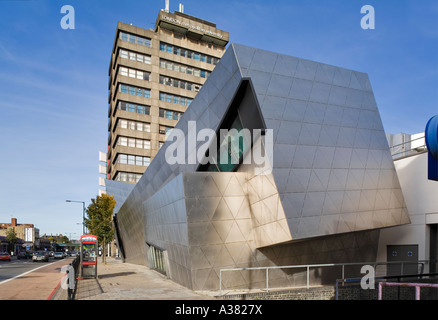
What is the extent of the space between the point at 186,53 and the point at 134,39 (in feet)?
33.6

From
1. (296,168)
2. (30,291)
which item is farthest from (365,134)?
(30,291)

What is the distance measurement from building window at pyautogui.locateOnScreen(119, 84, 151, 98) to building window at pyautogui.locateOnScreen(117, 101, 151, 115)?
6.25 feet

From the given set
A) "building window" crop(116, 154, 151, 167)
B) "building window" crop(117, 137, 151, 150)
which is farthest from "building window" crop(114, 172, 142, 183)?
"building window" crop(117, 137, 151, 150)

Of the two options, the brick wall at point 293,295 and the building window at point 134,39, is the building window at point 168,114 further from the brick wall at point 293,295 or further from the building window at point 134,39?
the brick wall at point 293,295

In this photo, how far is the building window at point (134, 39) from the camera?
60.0 m

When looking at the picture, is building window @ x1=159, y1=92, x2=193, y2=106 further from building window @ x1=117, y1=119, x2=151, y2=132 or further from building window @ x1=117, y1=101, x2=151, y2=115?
building window @ x1=117, y1=119, x2=151, y2=132

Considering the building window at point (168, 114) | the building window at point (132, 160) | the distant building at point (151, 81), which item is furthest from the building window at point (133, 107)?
the building window at point (132, 160)

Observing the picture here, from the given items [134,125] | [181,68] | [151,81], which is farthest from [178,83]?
[134,125]

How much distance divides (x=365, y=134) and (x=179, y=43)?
178ft

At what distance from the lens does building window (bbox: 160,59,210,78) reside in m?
63.4

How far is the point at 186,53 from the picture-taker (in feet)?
218

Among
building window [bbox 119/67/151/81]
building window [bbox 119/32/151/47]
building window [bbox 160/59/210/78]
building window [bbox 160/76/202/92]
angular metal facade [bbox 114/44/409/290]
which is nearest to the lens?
angular metal facade [bbox 114/44/409/290]

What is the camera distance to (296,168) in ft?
50.4

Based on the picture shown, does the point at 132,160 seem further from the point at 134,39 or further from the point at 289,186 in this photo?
the point at 289,186
